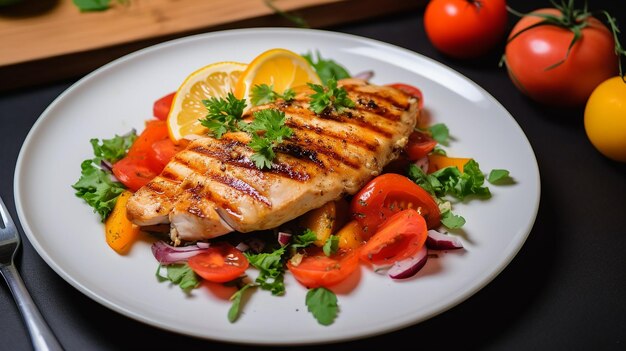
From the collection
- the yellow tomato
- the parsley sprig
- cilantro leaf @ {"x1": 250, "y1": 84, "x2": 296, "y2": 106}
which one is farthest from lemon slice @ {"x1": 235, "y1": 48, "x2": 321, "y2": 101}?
the yellow tomato


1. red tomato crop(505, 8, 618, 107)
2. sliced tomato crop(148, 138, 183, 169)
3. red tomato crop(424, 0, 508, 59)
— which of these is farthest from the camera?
red tomato crop(424, 0, 508, 59)

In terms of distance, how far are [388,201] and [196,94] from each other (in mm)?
1499

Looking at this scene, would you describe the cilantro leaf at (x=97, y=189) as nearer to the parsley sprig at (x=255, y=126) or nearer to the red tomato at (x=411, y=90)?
the parsley sprig at (x=255, y=126)

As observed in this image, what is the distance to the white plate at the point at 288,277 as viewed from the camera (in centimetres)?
300

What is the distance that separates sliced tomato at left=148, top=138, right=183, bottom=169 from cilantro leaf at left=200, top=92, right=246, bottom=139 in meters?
0.28

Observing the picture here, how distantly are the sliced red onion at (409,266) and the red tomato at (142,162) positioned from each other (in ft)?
5.11

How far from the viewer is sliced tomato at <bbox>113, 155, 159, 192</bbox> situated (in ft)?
12.3

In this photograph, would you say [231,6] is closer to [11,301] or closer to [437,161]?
[437,161]

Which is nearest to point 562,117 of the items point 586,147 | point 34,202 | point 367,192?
point 586,147

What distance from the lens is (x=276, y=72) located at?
4250 millimetres

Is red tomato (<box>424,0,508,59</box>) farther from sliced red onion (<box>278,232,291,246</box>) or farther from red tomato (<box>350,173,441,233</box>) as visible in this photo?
sliced red onion (<box>278,232,291,246</box>)

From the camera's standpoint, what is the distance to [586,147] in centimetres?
466

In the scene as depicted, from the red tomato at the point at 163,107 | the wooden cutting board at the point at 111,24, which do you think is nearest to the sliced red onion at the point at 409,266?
the red tomato at the point at 163,107

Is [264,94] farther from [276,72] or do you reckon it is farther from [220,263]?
[220,263]
